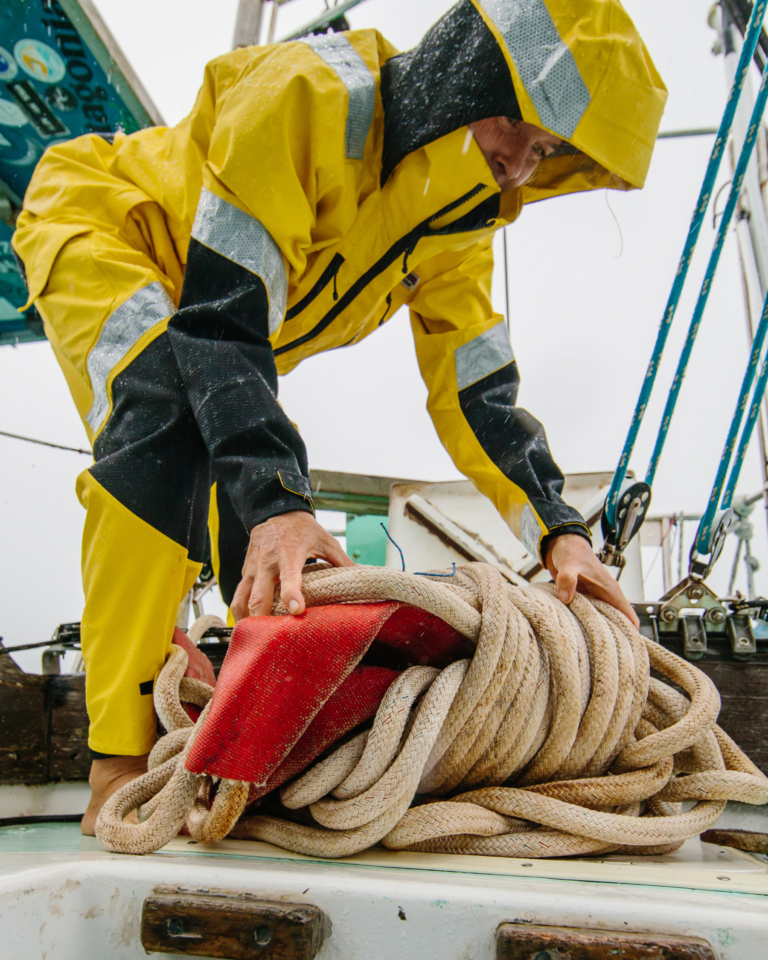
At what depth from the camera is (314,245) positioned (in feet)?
4.12

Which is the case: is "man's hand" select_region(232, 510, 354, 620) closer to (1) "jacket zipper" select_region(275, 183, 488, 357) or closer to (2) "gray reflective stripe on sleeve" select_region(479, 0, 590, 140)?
(1) "jacket zipper" select_region(275, 183, 488, 357)

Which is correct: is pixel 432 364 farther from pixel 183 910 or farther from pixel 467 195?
pixel 183 910

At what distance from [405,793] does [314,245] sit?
1.00 meters

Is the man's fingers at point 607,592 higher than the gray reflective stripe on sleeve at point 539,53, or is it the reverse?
the gray reflective stripe on sleeve at point 539,53

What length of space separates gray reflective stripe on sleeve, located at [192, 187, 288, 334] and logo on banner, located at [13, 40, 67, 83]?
149 centimetres

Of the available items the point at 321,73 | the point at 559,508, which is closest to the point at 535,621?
the point at 559,508

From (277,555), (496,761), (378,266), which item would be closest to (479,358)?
(378,266)

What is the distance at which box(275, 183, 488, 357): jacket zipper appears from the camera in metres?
1.32

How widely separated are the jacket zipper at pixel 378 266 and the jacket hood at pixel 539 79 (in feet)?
0.47

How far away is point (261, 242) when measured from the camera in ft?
3.51

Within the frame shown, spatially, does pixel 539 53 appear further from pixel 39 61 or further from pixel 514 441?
pixel 39 61

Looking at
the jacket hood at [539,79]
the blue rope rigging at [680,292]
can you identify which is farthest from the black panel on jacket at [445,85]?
the blue rope rigging at [680,292]

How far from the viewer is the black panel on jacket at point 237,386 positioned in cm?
89

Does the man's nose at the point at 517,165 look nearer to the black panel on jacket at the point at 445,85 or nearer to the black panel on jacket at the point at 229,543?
the black panel on jacket at the point at 445,85
